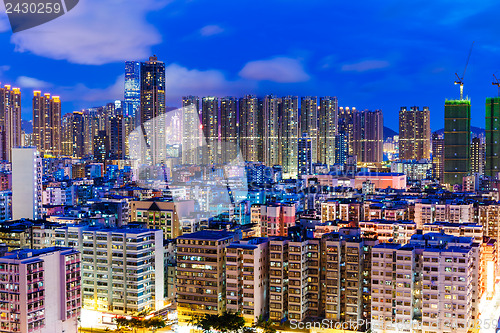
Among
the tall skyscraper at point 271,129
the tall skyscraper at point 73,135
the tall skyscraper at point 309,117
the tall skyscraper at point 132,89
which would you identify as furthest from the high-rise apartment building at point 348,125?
the tall skyscraper at point 73,135

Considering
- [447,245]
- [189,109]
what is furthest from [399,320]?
[189,109]

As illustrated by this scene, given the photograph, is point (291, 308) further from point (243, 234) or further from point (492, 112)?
point (492, 112)

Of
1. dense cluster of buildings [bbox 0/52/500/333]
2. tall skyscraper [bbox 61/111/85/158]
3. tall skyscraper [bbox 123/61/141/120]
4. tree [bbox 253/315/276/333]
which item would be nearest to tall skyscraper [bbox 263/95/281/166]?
dense cluster of buildings [bbox 0/52/500/333]

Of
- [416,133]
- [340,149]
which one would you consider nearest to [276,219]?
[340,149]

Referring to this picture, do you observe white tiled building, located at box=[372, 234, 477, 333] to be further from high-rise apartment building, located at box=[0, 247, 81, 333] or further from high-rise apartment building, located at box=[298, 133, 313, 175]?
high-rise apartment building, located at box=[298, 133, 313, 175]

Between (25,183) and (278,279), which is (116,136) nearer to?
(25,183)

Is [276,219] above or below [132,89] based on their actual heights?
below
